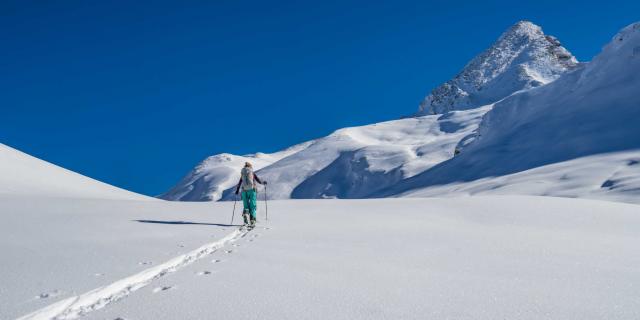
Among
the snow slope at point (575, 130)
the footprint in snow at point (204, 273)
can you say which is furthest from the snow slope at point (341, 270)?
the snow slope at point (575, 130)

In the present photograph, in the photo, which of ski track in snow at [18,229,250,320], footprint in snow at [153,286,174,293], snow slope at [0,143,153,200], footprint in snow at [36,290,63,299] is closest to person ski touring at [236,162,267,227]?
ski track in snow at [18,229,250,320]

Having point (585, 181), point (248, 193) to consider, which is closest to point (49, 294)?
point (248, 193)

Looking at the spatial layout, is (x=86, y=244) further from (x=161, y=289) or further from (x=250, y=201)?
(x=250, y=201)

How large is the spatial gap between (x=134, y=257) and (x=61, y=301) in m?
2.77

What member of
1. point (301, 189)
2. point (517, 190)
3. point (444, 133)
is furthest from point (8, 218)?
point (444, 133)

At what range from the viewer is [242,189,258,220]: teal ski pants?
13.8 meters

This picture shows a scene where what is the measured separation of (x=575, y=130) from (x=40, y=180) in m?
67.0

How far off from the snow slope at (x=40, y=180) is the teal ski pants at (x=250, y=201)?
552 inches

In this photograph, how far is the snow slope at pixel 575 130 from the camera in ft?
191

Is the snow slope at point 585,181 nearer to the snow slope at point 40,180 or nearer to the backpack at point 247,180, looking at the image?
the backpack at point 247,180

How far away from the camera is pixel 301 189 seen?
145500mm

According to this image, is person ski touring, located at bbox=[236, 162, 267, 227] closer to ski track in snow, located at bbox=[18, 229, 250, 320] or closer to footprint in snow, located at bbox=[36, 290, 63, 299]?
ski track in snow, located at bbox=[18, 229, 250, 320]

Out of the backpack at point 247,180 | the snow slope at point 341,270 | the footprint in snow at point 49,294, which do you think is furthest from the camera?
the backpack at point 247,180

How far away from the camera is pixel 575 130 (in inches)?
2689
